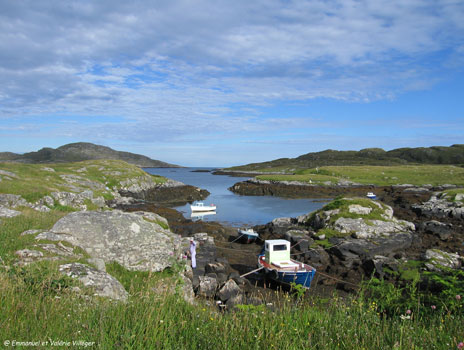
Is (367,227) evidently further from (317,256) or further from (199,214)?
(199,214)

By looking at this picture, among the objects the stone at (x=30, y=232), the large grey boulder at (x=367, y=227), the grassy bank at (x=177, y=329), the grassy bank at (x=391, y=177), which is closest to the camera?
the grassy bank at (x=177, y=329)

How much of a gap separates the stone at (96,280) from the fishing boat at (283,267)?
42.2 ft

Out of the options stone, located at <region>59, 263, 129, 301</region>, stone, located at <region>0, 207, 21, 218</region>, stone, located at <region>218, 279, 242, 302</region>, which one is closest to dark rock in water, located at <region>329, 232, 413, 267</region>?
stone, located at <region>218, 279, 242, 302</region>

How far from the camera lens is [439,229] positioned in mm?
34500

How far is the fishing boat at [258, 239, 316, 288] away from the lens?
744 inches

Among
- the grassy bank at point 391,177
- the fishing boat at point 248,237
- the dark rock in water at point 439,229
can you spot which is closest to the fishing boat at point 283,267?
the fishing boat at point 248,237

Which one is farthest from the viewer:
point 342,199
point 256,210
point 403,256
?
point 256,210

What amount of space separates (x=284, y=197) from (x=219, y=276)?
64.9 meters

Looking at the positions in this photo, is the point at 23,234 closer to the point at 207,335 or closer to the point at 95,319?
the point at 95,319

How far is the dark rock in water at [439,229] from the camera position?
3250cm

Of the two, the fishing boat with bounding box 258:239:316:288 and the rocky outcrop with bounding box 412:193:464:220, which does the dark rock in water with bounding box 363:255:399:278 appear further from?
the rocky outcrop with bounding box 412:193:464:220

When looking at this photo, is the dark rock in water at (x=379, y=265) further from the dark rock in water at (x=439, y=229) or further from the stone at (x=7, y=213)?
the stone at (x=7, y=213)

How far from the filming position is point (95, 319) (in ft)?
15.4

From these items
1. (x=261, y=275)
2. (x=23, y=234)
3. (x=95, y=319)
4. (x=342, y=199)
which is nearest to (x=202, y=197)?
(x=342, y=199)
